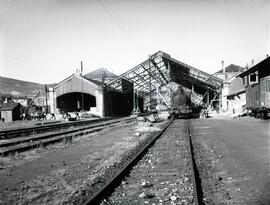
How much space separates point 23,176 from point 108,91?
96.4 ft

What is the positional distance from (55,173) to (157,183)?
9.48 ft

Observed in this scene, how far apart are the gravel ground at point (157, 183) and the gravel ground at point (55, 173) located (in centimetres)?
63

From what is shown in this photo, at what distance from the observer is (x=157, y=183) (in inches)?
222

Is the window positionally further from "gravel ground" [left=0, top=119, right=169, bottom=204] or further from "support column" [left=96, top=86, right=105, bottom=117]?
"support column" [left=96, top=86, right=105, bottom=117]

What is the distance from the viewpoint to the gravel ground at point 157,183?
4.62 meters

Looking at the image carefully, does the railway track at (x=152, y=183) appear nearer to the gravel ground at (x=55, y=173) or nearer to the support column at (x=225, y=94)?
the gravel ground at (x=55, y=173)

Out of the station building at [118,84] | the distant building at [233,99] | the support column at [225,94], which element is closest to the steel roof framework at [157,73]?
the station building at [118,84]

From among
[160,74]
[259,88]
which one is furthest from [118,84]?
[259,88]

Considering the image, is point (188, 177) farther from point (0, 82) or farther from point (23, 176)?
point (0, 82)

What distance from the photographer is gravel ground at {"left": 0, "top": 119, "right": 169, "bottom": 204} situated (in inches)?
200

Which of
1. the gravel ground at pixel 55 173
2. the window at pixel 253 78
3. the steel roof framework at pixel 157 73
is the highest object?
the steel roof framework at pixel 157 73

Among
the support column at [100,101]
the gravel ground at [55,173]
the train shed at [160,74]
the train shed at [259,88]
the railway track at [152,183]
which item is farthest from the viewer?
the support column at [100,101]

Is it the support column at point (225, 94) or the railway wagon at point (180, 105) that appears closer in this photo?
the railway wagon at point (180, 105)

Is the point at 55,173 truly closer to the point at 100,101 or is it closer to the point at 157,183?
the point at 157,183
